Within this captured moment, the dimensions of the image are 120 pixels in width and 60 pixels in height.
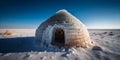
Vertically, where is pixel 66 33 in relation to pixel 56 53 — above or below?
above

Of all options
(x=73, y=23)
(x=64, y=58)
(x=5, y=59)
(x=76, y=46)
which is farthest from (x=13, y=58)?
(x=73, y=23)

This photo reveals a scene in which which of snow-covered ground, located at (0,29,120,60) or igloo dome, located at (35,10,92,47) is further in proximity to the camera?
igloo dome, located at (35,10,92,47)

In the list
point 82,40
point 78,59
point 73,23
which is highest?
point 73,23

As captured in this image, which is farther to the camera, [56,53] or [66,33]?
[66,33]

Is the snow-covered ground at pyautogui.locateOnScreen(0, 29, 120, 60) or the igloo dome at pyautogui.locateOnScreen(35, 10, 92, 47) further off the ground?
the igloo dome at pyautogui.locateOnScreen(35, 10, 92, 47)

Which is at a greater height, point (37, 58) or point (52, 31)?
point (52, 31)

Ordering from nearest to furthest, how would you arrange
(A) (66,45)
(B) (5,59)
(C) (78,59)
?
(B) (5,59) → (C) (78,59) → (A) (66,45)

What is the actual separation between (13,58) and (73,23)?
5272 millimetres

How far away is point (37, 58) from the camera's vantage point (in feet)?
18.8

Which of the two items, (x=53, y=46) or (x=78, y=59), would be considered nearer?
(x=78, y=59)

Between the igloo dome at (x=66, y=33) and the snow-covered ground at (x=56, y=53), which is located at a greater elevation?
the igloo dome at (x=66, y=33)

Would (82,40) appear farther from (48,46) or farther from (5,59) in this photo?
(5,59)

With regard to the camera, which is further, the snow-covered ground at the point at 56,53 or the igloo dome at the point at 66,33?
the igloo dome at the point at 66,33

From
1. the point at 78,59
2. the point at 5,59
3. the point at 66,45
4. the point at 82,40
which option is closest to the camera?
the point at 5,59
